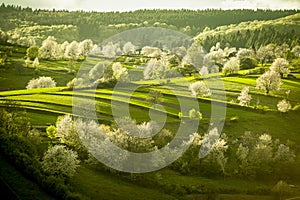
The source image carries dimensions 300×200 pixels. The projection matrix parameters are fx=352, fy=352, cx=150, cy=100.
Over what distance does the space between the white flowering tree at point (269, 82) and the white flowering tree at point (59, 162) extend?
3237 centimetres

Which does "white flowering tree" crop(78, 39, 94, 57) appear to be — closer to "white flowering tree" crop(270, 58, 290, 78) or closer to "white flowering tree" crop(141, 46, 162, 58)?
"white flowering tree" crop(141, 46, 162, 58)

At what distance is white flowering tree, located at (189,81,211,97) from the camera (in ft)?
167

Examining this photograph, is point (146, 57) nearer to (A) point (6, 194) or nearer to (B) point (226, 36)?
(B) point (226, 36)

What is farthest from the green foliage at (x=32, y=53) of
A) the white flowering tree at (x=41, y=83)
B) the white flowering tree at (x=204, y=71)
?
the white flowering tree at (x=204, y=71)

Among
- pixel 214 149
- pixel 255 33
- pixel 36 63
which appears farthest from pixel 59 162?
pixel 255 33

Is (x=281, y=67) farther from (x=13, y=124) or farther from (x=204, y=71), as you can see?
(x=13, y=124)

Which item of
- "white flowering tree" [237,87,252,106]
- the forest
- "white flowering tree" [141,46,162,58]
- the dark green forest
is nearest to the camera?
the forest

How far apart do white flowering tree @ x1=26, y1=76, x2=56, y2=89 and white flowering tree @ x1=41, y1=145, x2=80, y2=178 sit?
26.4 metres

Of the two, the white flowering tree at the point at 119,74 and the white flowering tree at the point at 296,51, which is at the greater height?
the white flowering tree at the point at 296,51

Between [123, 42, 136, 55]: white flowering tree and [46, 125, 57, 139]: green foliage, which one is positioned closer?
[46, 125, 57, 139]: green foliage

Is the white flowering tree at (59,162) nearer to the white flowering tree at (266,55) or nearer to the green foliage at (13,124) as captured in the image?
the green foliage at (13,124)

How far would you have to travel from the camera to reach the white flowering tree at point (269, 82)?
50.9m

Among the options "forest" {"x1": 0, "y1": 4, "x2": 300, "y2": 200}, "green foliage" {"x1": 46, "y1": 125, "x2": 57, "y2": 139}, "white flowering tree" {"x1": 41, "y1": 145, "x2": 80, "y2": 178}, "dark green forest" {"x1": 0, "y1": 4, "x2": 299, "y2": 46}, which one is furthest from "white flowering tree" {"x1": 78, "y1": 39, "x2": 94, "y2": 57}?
"white flowering tree" {"x1": 41, "y1": 145, "x2": 80, "y2": 178}

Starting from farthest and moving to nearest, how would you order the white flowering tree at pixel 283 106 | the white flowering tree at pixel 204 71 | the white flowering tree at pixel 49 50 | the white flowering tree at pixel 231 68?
the white flowering tree at pixel 49 50 → the white flowering tree at pixel 231 68 → the white flowering tree at pixel 204 71 → the white flowering tree at pixel 283 106
